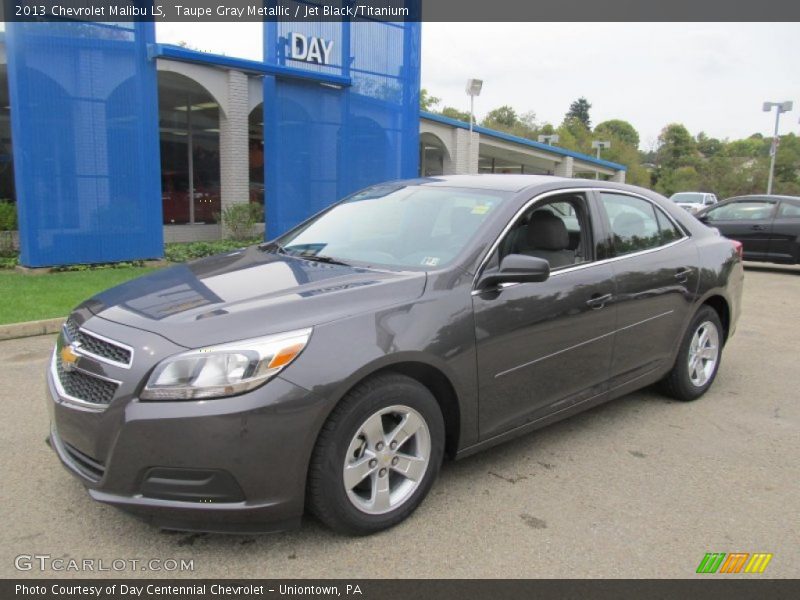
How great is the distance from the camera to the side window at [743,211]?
13336 millimetres

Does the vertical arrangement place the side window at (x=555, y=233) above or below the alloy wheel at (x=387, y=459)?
above

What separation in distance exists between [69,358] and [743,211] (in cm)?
1381

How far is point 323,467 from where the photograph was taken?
2703 millimetres

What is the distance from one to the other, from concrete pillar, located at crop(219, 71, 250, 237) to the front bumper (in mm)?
13912

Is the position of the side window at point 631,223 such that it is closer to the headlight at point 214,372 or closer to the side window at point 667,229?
the side window at point 667,229

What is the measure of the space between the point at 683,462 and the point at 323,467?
231 cm

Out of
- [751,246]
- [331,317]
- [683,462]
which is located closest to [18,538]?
[331,317]

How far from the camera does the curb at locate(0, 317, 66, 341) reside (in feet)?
21.0

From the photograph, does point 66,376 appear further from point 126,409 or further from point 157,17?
point 157,17

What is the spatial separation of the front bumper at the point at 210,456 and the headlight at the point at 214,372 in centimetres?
4

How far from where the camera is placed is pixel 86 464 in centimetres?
277

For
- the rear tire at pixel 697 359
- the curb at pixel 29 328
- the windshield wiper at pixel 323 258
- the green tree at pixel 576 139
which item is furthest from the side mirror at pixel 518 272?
the green tree at pixel 576 139

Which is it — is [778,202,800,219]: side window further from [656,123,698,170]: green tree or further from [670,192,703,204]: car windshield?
[656,123,698,170]: green tree

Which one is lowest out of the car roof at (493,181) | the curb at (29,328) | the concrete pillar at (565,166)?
the curb at (29,328)
